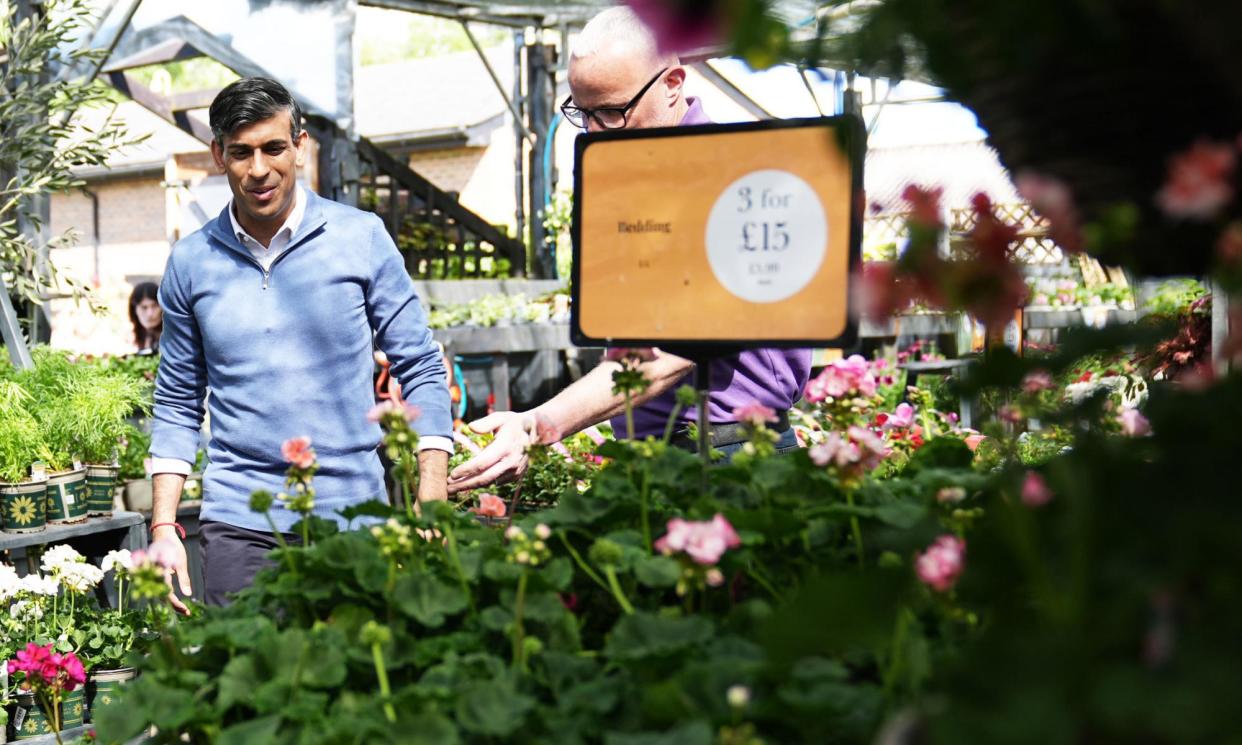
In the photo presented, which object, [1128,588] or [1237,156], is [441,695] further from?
[1237,156]

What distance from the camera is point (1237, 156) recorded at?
61 centimetres

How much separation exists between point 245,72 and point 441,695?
6.91m

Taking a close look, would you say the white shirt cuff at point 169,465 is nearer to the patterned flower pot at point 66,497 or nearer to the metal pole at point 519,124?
the patterned flower pot at point 66,497

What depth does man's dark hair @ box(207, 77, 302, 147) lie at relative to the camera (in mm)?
2252

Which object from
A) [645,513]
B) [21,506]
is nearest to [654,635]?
[645,513]

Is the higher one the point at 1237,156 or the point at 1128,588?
the point at 1237,156

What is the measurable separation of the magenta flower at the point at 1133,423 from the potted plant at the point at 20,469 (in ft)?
9.89

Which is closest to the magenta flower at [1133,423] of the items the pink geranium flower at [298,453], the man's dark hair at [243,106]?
the pink geranium flower at [298,453]

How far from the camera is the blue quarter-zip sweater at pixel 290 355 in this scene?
2.24 m

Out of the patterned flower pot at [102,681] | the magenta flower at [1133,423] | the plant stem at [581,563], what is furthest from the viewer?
the patterned flower pot at [102,681]

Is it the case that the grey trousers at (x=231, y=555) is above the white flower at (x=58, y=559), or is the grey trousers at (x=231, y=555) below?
above

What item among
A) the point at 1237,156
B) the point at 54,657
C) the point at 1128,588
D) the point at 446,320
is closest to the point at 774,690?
the point at 1128,588

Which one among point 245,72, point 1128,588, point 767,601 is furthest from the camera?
point 245,72

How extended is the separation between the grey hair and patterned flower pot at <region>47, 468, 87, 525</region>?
7.42ft
